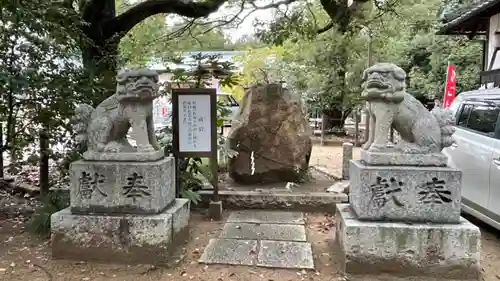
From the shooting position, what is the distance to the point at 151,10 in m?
6.77

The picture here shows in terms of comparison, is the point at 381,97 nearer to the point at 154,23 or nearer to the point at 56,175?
the point at 56,175

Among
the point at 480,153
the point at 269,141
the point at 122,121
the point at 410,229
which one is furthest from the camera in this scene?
the point at 269,141

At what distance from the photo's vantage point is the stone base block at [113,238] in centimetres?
391

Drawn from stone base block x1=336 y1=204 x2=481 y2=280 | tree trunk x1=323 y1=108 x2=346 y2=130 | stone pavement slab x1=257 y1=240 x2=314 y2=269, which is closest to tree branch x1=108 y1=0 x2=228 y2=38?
stone pavement slab x1=257 y1=240 x2=314 y2=269

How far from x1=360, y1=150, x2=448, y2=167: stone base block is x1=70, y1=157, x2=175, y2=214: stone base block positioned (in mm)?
2035

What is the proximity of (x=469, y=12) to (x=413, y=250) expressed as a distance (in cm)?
725

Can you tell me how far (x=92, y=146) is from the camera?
415 cm

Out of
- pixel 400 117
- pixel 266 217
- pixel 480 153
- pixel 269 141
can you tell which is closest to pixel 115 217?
pixel 266 217

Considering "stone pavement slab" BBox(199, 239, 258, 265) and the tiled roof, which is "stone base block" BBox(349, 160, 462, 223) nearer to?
"stone pavement slab" BBox(199, 239, 258, 265)

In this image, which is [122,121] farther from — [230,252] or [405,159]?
[405,159]

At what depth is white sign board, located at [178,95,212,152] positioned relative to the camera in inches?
213

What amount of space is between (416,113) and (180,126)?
2.88 metres

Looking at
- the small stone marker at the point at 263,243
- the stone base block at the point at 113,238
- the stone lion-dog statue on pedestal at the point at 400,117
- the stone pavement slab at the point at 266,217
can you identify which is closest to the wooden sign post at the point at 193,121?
the stone pavement slab at the point at 266,217

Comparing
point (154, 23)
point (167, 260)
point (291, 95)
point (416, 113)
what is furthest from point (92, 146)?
point (154, 23)
